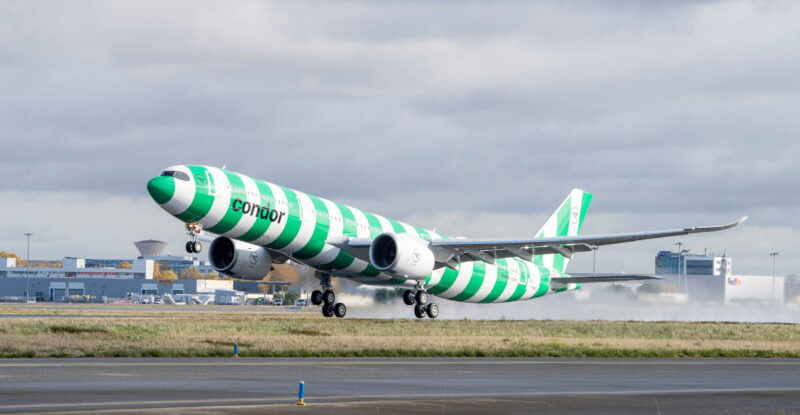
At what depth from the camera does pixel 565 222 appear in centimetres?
7644

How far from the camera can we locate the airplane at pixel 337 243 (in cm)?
4934

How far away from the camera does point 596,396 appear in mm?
23016

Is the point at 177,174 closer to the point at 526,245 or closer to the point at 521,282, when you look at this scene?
the point at 526,245

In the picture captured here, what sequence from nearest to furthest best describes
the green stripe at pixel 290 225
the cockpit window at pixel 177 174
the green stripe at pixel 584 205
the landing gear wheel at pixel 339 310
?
the cockpit window at pixel 177 174, the green stripe at pixel 290 225, the landing gear wheel at pixel 339 310, the green stripe at pixel 584 205

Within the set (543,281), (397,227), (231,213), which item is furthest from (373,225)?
(543,281)

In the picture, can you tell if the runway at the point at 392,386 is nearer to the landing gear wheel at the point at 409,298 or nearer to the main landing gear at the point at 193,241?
the main landing gear at the point at 193,241

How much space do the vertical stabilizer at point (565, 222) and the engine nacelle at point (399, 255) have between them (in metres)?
18.5

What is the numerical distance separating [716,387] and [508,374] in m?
5.68

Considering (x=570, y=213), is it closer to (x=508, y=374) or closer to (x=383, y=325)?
(x=383, y=325)

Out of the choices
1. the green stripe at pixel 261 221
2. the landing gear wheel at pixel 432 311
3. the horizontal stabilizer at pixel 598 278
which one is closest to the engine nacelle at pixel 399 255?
the green stripe at pixel 261 221

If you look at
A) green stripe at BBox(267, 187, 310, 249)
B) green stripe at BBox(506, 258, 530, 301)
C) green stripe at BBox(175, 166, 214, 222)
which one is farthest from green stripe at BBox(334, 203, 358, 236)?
green stripe at BBox(506, 258, 530, 301)

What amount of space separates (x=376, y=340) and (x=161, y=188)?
1169 cm

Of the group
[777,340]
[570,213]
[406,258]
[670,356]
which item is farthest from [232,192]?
[570,213]

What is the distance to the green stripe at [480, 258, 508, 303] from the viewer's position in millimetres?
68875
